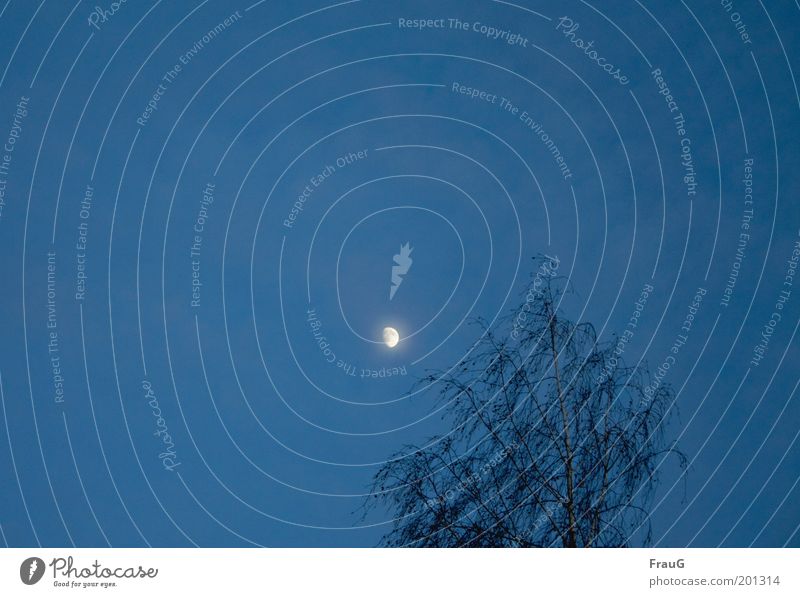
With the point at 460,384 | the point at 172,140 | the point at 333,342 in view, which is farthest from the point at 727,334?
the point at 172,140

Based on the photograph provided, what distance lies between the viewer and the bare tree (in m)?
5.71

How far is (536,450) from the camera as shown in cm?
596

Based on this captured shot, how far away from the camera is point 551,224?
286 inches

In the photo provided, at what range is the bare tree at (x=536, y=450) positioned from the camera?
18.7 feet

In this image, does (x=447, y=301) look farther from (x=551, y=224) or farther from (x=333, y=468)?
(x=333, y=468)

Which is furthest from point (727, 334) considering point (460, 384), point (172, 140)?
point (172, 140)

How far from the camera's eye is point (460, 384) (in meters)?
6.68
